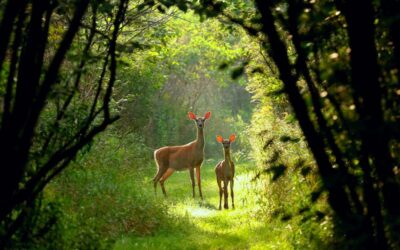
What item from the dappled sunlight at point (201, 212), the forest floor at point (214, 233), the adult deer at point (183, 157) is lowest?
the forest floor at point (214, 233)

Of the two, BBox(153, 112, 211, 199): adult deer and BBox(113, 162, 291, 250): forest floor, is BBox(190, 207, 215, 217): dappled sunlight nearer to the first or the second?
BBox(113, 162, 291, 250): forest floor

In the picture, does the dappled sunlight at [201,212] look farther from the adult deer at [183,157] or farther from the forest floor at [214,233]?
the adult deer at [183,157]

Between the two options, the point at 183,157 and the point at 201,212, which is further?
the point at 183,157

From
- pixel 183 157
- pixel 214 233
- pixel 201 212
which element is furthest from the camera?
pixel 183 157

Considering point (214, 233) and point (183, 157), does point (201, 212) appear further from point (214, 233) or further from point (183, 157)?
point (183, 157)

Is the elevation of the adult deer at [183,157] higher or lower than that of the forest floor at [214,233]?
higher

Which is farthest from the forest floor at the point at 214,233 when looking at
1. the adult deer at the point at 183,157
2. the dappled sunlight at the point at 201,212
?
the adult deer at the point at 183,157

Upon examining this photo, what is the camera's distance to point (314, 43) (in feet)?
12.7

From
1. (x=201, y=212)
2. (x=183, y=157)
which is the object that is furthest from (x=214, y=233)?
(x=183, y=157)

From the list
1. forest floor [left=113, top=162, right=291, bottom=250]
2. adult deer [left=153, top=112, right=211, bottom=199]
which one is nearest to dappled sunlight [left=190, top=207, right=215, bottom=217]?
forest floor [left=113, top=162, right=291, bottom=250]

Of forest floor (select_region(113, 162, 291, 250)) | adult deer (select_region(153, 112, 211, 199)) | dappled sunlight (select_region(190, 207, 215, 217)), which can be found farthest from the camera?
adult deer (select_region(153, 112, 211, 199))

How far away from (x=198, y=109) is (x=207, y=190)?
1445cm

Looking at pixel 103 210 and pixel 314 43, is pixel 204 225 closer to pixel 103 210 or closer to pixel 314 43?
pixel 103 210

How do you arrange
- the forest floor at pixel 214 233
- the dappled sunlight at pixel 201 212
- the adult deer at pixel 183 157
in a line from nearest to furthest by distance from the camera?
the forest floor at pixel 214 233 → the dappled sunlight at pixel 201 212 → the adult deer at pixel 183 157
